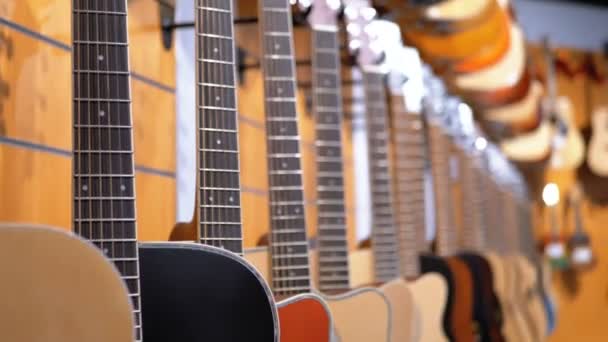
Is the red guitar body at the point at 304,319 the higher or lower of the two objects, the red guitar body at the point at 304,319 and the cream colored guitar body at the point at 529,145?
the lower

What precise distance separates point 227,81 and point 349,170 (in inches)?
155

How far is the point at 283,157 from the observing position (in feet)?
11.5

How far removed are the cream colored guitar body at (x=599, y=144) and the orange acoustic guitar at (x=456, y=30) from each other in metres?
6.15

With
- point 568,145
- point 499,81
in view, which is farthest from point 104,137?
point 568,145

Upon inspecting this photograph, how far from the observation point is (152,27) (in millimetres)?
3912

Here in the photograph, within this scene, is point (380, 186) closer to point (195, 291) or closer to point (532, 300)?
point (195, 291)

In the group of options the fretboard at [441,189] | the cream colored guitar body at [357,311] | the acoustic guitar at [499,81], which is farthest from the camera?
the fretboard at [441,189]

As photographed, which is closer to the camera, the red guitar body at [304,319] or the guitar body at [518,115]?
the red guitar body at [304,319]

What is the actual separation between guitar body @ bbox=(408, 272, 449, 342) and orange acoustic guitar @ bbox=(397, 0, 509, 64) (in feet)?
3.37

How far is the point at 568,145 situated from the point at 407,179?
6448 millimetres

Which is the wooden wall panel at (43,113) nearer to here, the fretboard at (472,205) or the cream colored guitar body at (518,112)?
the cream colored guitar body at (518,112)

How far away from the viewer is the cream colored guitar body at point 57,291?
1818mm

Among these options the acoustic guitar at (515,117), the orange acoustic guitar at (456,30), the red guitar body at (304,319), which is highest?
the orange acoustic guitar at (456,30)

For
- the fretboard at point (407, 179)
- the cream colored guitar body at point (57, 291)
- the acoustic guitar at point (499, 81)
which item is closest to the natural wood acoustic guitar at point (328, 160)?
the fretboard at point (407, 179)
